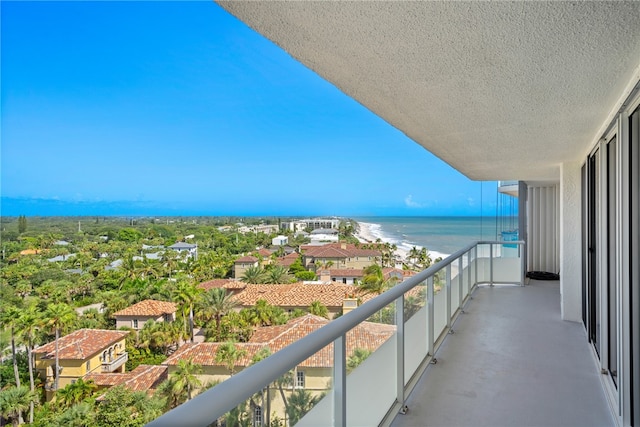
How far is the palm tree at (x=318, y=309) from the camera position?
27422mm

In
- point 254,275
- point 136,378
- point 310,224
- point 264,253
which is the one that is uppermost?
point 310,224

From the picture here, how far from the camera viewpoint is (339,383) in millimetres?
1760

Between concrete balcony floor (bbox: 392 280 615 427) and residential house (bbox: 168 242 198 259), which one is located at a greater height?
concrete balcony floor (bbox: 392 280 615 427)

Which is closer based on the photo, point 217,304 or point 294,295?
point 217,304

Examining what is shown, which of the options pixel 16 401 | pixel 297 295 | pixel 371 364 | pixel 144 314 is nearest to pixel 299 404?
pixel 371 364

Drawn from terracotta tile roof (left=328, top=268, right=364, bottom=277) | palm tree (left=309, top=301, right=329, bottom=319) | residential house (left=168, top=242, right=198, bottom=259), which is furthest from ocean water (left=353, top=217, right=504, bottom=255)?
residential house (left=168, top=242, right=198, bottom=259)

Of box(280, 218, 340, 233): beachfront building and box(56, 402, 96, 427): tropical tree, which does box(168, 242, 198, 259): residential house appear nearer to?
box(280, 218, 340, 233): beachfront building

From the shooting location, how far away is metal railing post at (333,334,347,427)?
1.73 metres

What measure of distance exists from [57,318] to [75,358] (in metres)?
2.13

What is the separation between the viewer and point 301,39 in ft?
5.72

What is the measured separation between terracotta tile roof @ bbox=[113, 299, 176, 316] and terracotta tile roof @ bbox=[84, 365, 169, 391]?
3.54 meters

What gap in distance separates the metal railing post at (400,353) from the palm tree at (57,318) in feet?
68.7

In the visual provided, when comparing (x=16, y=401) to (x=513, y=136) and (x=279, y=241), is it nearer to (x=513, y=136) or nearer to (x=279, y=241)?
(x=513, y=136)

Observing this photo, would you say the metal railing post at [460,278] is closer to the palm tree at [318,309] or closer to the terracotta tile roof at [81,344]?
the terracotta tile roof at [81,344]
